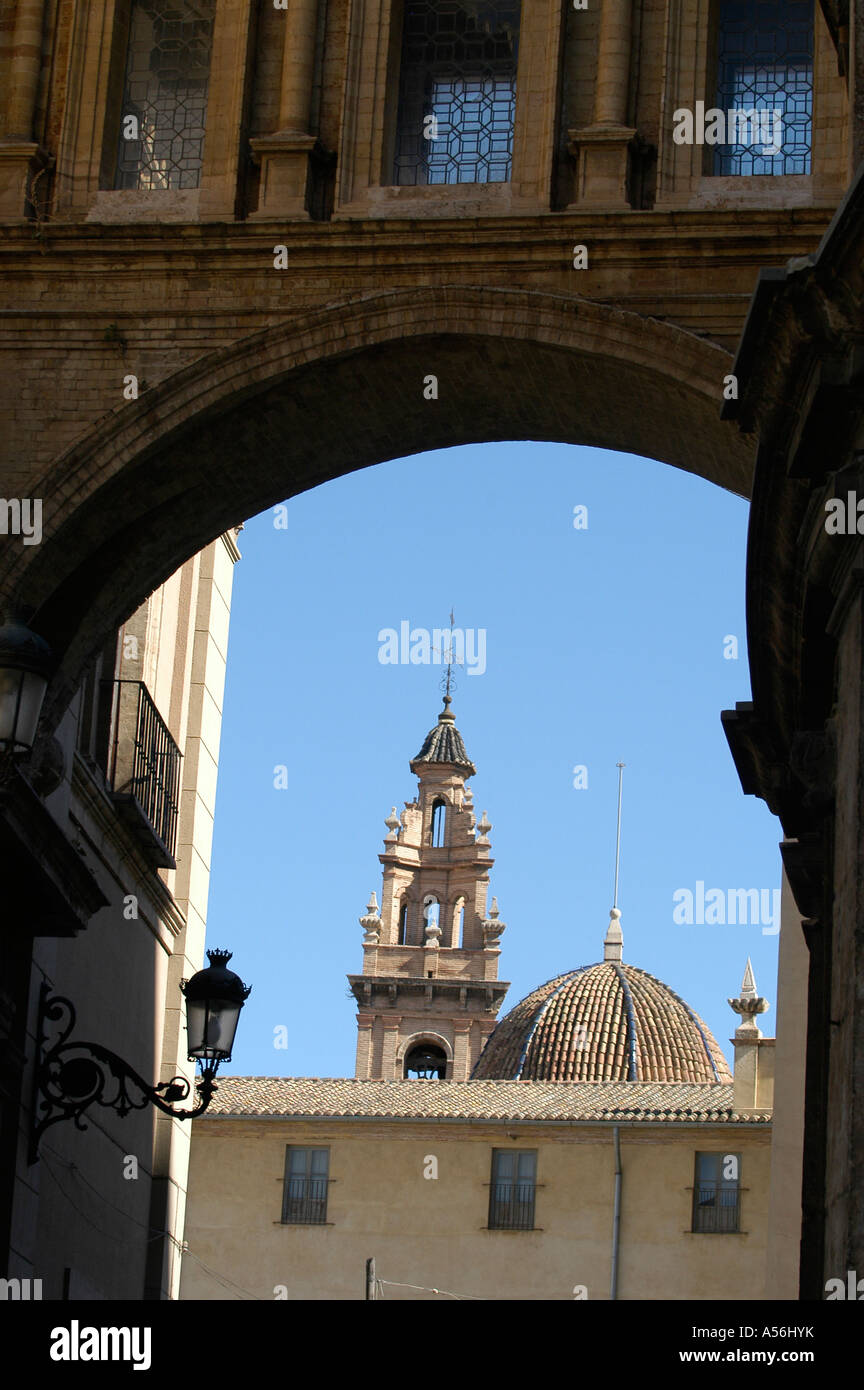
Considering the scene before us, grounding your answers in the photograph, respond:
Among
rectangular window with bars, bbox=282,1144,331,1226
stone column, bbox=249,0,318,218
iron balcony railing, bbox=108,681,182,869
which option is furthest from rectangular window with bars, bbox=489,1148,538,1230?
stone column, bbox=249,0,318,218

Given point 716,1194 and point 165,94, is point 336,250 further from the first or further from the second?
point 716,1194

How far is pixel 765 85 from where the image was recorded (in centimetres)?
1354

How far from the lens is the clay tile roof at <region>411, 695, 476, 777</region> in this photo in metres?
75.6

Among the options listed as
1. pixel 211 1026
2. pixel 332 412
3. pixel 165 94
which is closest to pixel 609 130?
pixel 332 412

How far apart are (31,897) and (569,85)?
17.1ft

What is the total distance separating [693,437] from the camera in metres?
13.3

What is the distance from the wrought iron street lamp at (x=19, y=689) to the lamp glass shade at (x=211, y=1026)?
101 inches

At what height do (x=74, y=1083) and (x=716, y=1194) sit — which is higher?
(x=716, y=1194)

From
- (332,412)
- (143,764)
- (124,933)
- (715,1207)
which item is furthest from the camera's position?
(715,1207)

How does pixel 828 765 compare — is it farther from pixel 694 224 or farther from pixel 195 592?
pixel 195 592

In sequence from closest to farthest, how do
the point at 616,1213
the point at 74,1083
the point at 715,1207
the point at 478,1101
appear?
the point at 74,1083
the point at 616,1213
the point at 715,1207
the point at 478,1101

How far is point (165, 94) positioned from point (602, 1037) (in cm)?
4086
